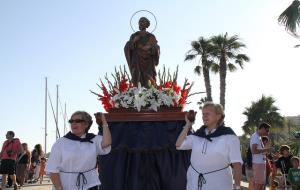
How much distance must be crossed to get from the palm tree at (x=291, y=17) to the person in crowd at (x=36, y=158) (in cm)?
952

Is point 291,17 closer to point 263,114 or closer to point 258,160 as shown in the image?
point 258,160

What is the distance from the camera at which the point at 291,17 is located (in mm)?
15617

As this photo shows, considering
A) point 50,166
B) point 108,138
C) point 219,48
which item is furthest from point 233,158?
point 219,48

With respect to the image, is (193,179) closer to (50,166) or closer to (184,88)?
(50,166)

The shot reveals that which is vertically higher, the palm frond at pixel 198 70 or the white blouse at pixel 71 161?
the palm frond at pixel 198 70

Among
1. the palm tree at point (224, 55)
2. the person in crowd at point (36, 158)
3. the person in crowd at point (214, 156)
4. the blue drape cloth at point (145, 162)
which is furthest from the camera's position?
the palm tree at point (224, 55)

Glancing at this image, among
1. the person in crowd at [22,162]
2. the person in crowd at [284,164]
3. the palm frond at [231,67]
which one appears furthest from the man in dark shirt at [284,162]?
the palm frond at [231,67]

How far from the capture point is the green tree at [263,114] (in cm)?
3947

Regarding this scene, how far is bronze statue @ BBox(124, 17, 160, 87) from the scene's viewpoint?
9.50 m

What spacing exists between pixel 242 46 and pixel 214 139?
27.5 metres

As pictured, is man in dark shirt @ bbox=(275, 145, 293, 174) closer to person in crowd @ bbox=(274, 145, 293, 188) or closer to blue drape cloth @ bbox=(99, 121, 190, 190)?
person in crowd @ bbox=(274, 145, 293, 188)

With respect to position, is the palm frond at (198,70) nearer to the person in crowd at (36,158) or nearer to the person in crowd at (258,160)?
the person in crowd at (36,158)

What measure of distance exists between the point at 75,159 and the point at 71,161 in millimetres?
44

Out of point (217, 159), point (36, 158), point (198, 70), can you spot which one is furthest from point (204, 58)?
point (217, 159)
